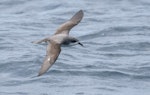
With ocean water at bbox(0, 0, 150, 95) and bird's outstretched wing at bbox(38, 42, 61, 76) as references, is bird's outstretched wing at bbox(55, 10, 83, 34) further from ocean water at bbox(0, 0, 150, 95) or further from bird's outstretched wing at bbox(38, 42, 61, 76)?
ocean water at bbox(0, 0, 150, 95)

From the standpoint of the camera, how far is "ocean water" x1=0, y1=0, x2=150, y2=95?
1338 centimetres

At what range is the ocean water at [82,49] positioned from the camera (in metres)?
13.4

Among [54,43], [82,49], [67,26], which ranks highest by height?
[54,43]

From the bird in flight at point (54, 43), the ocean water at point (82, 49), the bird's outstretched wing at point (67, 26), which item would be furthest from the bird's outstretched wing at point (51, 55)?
the ocean water at point (82, 49)

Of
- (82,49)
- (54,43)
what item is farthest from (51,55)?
(82,49)

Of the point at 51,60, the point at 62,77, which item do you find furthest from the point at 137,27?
the point at 51,60

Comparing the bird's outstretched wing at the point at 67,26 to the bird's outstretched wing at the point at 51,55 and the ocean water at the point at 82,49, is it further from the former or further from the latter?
the ocean water at the point at 82,49

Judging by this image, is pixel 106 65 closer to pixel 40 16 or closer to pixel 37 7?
pixel 40 16

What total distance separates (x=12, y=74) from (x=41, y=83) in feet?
2.91

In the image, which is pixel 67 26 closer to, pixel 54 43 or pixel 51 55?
pixel 54 43

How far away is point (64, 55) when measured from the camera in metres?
15.6

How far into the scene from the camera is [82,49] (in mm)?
15914

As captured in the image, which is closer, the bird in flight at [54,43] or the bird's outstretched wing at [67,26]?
the bird in flight at [54,43]

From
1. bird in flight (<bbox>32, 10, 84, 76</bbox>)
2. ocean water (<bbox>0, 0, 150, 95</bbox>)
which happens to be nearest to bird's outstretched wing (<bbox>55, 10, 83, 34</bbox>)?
bird in flight (<bbox>32, 10, 84, 76</bbox>)
